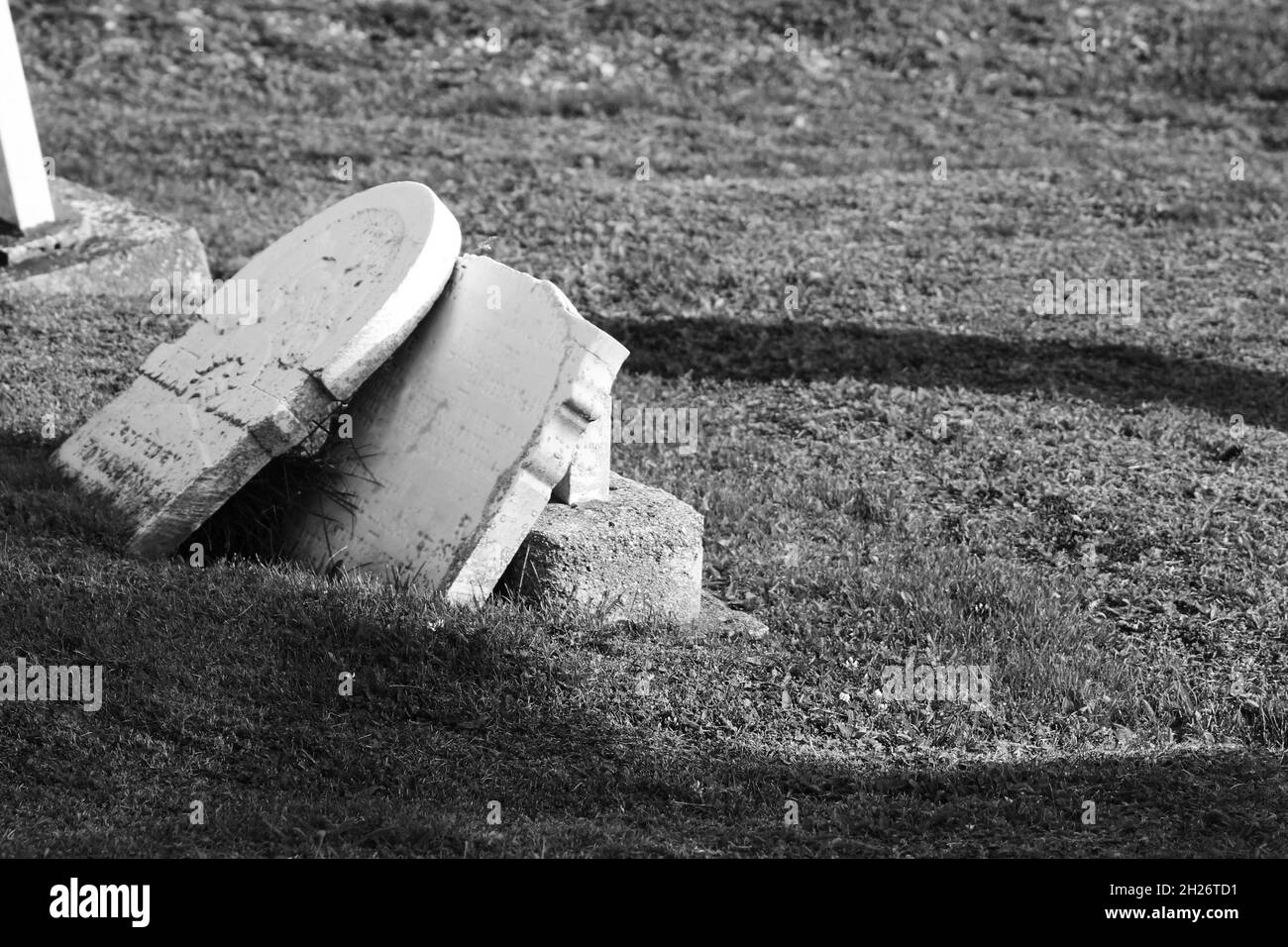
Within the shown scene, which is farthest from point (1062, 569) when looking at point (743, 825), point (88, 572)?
point (88, 572)

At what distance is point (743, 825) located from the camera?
3795 mm

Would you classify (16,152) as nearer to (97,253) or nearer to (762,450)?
(97,253)

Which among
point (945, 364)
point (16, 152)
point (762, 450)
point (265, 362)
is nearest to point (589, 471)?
point (265, 362)

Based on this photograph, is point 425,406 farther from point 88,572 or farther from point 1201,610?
point 1201,610

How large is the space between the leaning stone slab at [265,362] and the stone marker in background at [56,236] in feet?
5.53

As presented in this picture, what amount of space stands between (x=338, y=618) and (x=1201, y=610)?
296 cm

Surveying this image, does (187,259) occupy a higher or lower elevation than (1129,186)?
lower

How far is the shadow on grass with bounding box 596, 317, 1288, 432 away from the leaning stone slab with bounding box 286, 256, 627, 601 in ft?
7.06

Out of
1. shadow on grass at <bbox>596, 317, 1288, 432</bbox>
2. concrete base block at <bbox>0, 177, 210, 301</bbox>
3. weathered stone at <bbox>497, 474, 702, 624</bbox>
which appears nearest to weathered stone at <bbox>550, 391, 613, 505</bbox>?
weathered stone at <bbox>497, 474, 702, 624</bbox>

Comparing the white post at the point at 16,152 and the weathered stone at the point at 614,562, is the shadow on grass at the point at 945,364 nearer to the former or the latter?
A: the weathered stone at the point at 614,562

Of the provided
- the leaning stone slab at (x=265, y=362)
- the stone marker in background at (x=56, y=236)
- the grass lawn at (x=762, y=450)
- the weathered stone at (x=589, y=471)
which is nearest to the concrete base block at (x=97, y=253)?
the stone marker in background at (x=56, y=236)

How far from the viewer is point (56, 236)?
691 centimetres

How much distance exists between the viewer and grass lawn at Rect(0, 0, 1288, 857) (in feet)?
12.8

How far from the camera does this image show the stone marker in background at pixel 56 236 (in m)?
6.64
